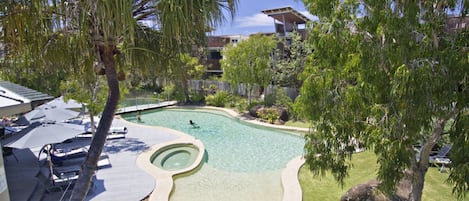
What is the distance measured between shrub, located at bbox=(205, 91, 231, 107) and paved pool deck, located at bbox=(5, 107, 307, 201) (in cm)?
1305

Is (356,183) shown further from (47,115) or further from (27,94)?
(47,115)

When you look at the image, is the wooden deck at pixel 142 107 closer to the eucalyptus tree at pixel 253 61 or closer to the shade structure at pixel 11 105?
the eucalyptus tree at pixel 253 61

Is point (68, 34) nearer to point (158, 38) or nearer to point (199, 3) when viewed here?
point (158, 38)

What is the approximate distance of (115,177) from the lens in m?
10.3

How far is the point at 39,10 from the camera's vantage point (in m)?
3.51

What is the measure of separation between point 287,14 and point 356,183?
82.6 feet

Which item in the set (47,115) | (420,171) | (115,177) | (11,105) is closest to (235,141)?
(115,177)

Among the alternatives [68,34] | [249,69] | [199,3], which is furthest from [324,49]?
[249,69]

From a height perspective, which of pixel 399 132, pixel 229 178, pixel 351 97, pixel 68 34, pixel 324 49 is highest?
pixel 68 34

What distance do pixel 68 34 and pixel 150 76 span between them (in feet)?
6.46

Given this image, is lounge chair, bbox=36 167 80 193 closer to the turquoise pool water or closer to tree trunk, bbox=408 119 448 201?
the turquoise pool water

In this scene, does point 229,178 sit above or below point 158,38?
below

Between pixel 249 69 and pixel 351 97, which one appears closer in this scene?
pixel 351 97

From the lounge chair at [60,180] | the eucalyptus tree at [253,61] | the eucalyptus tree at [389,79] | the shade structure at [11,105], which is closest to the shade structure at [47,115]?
the lounge chair at [60,180]
